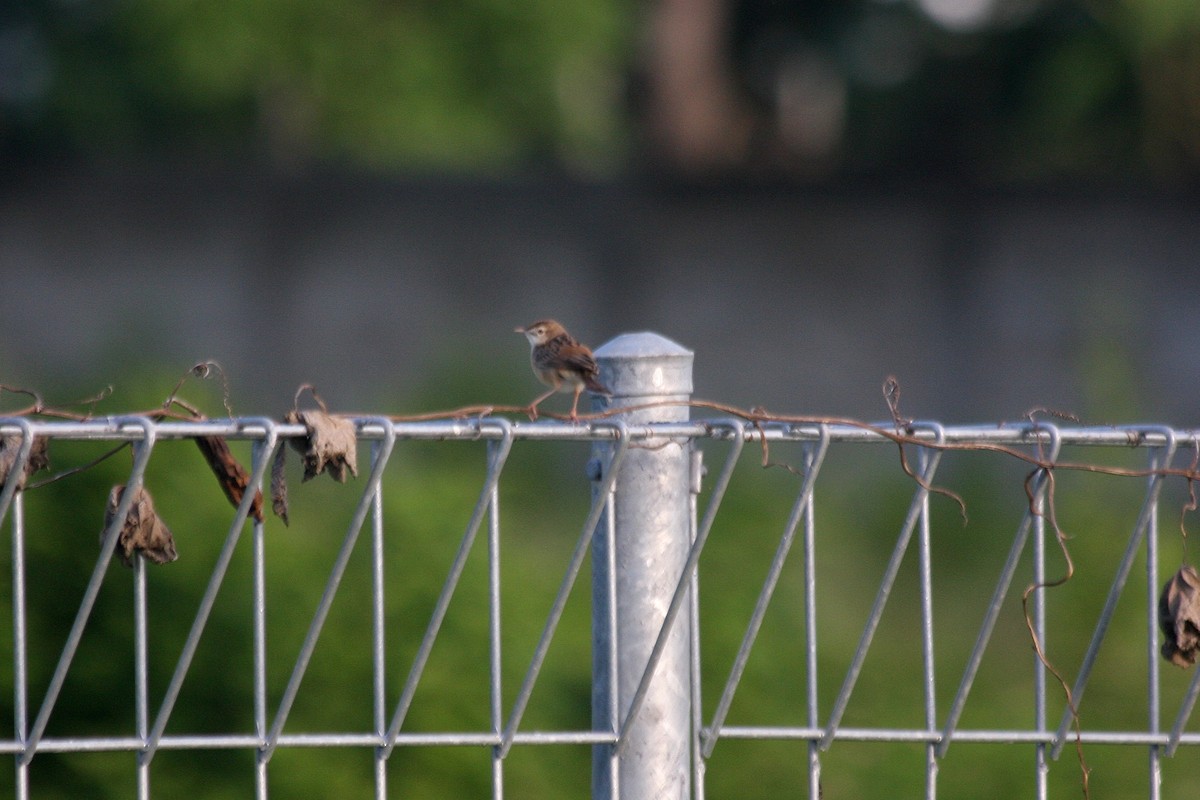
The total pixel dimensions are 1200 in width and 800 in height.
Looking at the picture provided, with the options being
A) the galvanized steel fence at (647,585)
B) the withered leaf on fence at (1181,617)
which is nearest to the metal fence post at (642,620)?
the galvanized steel fence at (647,585)

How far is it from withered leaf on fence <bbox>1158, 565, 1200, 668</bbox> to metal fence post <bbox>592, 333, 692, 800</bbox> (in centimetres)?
71

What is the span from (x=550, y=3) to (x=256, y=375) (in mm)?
7689

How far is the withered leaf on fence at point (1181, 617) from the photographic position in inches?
86.8

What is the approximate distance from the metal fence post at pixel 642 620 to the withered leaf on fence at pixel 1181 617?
71 centimetres

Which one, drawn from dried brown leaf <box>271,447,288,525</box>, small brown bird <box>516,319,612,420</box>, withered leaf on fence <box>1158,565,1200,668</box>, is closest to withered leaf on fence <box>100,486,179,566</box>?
dried brown leaf <box>271,447,288,525</box>

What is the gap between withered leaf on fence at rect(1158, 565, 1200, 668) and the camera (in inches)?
86.8

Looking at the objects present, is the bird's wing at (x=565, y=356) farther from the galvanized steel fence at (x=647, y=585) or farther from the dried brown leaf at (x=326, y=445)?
the dried brown leaf at (x=326, y=445)

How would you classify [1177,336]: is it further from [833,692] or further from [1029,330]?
[833,692]

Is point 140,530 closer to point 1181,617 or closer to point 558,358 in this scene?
point 1181,617

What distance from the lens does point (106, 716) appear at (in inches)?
140

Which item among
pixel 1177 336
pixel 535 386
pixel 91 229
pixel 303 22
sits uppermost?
pixel 303 22

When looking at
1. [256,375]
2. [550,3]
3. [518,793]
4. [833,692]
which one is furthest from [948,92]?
[518,793]

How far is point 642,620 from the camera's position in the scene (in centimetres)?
216

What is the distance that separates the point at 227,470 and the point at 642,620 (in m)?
0.62
